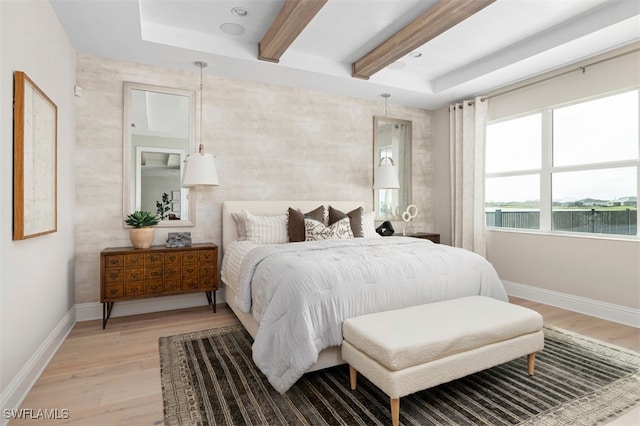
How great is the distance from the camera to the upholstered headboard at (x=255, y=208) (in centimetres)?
390

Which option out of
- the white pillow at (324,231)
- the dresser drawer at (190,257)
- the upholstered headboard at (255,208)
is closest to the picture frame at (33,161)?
the dresser drawer at (190,257)

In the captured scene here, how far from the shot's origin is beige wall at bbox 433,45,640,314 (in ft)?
10.8

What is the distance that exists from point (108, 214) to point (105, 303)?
888 mm

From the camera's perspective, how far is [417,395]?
2.02m

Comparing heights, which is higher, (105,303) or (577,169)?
(577,169)

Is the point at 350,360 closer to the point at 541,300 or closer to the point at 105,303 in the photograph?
the point at 105,303

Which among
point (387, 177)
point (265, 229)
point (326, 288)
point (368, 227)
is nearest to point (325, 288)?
point (326, 288)

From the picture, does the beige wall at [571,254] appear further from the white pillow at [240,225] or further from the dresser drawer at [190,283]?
the dresser drawer at [190,283]

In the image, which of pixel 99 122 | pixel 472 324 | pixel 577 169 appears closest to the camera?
pixel 472 324

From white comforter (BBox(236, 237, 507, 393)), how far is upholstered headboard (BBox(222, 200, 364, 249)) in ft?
3.34

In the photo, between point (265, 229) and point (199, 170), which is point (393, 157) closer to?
point (265, 229)

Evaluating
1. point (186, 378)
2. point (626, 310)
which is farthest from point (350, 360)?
point (626, 310)

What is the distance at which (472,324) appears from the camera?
2.00 m

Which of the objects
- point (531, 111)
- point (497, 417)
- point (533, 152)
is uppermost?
point (531, 111)
